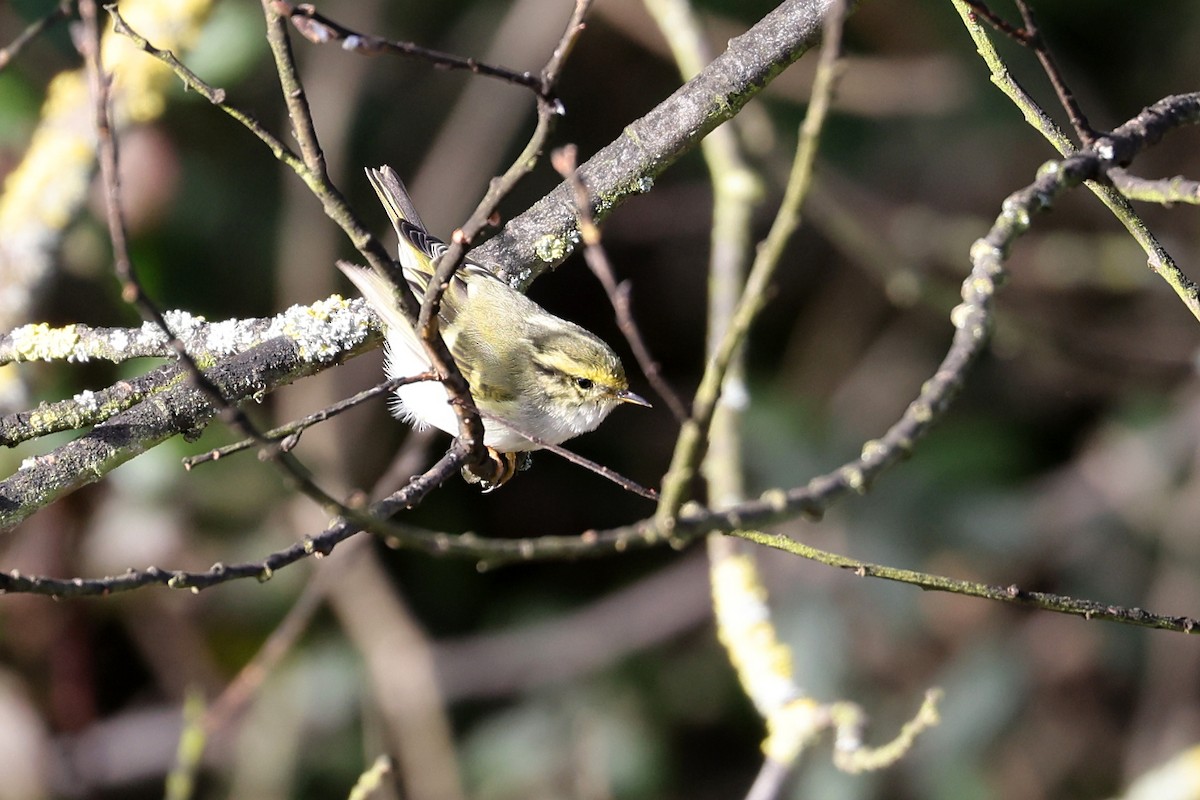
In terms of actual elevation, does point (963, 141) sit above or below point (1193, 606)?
above

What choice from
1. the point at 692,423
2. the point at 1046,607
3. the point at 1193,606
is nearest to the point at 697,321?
the point at 1193,606

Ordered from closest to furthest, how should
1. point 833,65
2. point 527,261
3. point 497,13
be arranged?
1. point 833,65
2. point 527,261
3. point 497,13

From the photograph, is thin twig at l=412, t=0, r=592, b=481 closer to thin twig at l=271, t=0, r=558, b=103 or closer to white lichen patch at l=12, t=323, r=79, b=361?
thin twig at l=271, t=0, r=558, b=103

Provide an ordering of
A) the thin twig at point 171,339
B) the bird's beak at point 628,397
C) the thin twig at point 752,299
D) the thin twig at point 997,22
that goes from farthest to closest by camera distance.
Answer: the bird's beak at point 628,397 → the thin twig at point 997,22 → the thin twig at point 171,339 → the thin twig at point 752,299

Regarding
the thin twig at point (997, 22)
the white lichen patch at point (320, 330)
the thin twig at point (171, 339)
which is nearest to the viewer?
the thin twig at point (171, 339)

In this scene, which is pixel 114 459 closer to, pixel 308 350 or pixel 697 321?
pixel 308 350

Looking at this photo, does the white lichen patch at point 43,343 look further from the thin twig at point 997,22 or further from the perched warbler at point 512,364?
the thin twig at point 997,22

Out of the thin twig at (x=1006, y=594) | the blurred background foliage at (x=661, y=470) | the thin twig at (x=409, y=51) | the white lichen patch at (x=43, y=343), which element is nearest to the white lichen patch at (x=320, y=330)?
the white lichen patch at (x=43, y=343)
